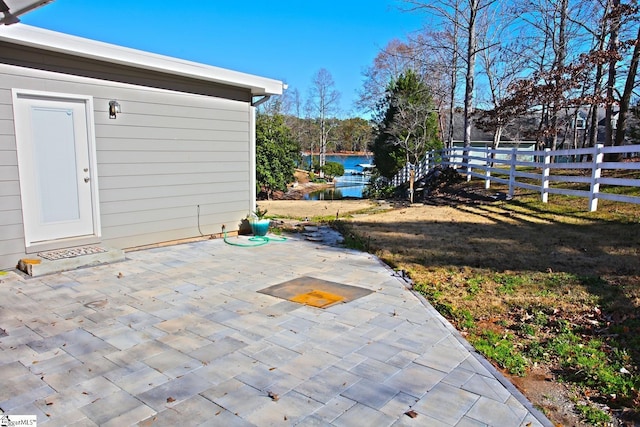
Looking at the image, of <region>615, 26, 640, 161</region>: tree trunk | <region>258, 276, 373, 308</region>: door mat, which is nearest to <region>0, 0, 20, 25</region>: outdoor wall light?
<region>258, 276, 373, 308</region>: door mat

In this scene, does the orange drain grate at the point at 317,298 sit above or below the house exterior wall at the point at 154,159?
below

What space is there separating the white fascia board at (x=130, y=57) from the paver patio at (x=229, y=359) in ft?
8.46

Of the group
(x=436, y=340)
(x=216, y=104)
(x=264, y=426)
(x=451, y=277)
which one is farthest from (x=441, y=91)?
(x=264, y=426)

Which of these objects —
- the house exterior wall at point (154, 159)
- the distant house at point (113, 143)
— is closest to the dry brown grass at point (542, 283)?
the house exterior wall at point (154, 159)

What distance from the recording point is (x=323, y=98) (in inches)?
1448

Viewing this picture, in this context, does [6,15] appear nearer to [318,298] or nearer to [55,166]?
[55,166]

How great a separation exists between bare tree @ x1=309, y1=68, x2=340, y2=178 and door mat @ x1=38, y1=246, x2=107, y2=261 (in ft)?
101

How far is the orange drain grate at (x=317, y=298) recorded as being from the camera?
3838 mm

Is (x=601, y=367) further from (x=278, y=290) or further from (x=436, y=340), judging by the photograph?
(x=278, y=290)

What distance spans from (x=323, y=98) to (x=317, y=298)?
3464cm

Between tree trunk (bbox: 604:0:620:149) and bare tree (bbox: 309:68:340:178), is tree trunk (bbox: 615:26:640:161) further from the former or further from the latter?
bare tree (bbox: 309:68:340:178)

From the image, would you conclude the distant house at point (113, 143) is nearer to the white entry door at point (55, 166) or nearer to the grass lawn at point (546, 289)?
the white entry door at point (55, 166)

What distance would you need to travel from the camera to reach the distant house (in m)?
4.67

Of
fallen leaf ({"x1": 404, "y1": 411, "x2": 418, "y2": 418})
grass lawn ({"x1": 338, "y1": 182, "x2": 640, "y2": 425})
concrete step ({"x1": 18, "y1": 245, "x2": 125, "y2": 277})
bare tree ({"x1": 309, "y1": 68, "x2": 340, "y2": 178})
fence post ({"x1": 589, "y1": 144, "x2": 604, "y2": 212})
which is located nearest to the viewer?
fallen leaf ({"x1": 404, "y1": 411, "x2": 418, "y2": 418})
